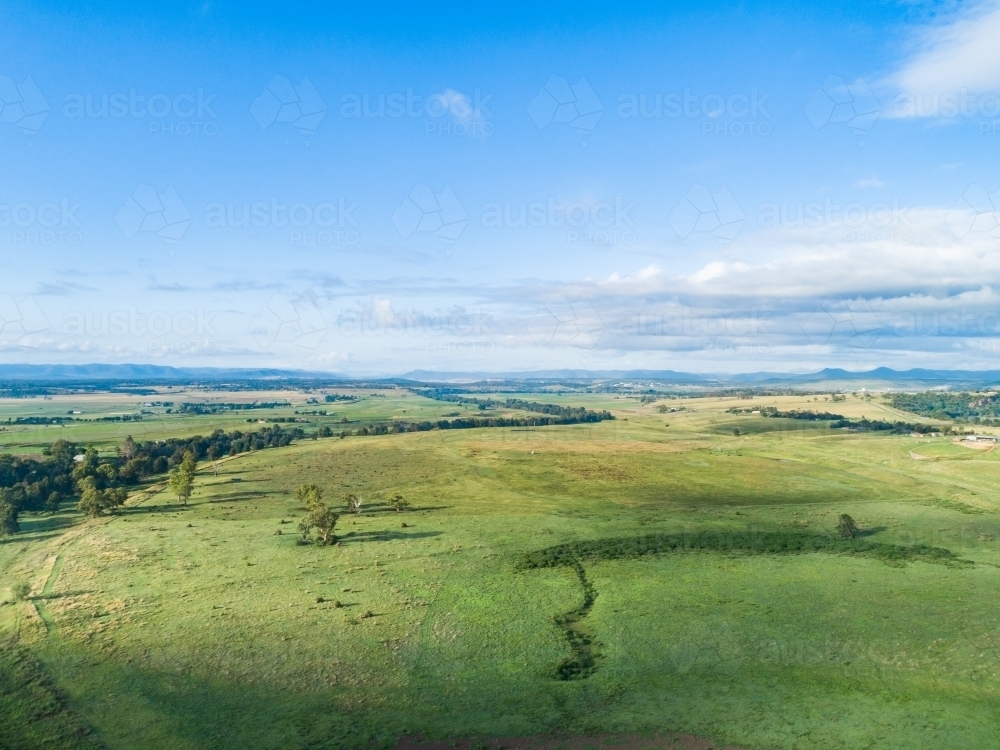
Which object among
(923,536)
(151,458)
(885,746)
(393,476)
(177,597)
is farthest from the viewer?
(151,458)

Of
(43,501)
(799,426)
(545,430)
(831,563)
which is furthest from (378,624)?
(799,426)

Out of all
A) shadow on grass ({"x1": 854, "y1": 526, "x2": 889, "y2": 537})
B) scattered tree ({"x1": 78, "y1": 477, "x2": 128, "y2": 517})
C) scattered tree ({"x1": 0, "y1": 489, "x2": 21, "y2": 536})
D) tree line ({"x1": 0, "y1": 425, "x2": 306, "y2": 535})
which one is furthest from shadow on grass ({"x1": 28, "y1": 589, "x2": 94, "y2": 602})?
shadow on grass ({"x1": 854, "y1": 526, "x2": 889, "y2": 537})

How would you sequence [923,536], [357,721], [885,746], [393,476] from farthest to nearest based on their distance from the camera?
[393,476] < [923,536] < [357,721] < [885,746]

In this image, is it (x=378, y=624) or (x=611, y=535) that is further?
(x=611, y=535)

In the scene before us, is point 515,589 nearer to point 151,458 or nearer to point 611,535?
point 611,535

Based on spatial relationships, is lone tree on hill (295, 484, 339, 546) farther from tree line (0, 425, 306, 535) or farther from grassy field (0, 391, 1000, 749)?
tree line (0, 425, 306, 535)

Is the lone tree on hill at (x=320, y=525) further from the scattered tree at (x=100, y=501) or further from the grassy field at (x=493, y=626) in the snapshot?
the scattered tree at (x=100, y=501)

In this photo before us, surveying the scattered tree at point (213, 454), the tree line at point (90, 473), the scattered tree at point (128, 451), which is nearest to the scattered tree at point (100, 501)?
the tree line at point (90, 473)
